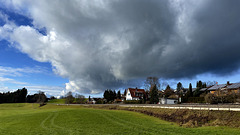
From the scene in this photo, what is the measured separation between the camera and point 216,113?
2089 cm

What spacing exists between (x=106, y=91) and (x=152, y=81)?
53922mm

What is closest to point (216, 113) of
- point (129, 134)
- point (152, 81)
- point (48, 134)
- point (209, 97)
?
point (129, 134)

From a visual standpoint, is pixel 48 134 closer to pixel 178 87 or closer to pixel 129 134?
pixel 129 134

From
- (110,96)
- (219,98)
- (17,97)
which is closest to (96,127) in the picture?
(219,98)

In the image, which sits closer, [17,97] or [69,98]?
[69,98]

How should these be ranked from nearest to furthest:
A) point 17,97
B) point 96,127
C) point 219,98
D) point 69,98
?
point 96,127 → point 219,98 → point 69,98 → point 17,97

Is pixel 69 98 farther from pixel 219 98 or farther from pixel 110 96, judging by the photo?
pixel 219 98

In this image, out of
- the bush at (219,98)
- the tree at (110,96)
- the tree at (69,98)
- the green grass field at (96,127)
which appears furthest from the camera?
the tree at (110,96)

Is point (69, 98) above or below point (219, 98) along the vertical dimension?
below

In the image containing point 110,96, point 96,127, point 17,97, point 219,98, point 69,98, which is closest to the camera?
point 96,127

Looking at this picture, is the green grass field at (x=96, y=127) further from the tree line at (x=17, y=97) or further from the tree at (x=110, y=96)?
the tree line at (x=17, y=97)

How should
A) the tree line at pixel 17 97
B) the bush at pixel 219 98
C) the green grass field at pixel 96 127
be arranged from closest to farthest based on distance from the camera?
the green grass field at pixel 96 127 → the bush at pixel 219 98 → the tree line at pixel 17 97

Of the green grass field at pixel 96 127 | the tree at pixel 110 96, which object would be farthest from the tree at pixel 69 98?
the green grass field at pixel 96 127

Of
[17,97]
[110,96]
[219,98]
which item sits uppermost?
[219,98]
